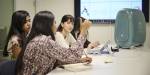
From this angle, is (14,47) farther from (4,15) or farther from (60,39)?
(4,15)

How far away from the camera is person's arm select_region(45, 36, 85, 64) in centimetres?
188

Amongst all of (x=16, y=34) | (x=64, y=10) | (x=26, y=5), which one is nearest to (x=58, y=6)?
(x=64, y=10)

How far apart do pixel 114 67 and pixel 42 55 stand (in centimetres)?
52

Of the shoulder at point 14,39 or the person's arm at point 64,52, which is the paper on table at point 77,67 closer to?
the person's arm at point 64,52

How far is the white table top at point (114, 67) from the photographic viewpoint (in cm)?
180

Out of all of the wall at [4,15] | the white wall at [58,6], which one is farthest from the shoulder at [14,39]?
the wall at [4,15]

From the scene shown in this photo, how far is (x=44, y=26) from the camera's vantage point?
1.94 meters

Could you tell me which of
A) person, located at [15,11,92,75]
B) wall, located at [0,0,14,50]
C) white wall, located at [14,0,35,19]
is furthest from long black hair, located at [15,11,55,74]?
wall, located at [0,0,14,50]

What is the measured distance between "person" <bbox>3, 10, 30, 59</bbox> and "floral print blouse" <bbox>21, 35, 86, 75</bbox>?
616 mm

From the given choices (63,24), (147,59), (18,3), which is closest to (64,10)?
(18,3)

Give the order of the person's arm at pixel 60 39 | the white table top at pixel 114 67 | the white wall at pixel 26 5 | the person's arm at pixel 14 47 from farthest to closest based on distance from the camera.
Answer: the white wall at pixel 26 5, the person's arm at pixel 60 39, the person's arm at pixel 14 47, the white table top at pixel 114 67

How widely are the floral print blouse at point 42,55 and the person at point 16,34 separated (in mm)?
616

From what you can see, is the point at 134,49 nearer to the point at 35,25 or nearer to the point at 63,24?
the point at 63,24

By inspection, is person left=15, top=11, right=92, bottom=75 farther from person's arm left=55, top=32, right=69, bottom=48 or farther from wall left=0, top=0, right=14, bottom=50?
wall left=0, top=0, right=14, bottom=50
